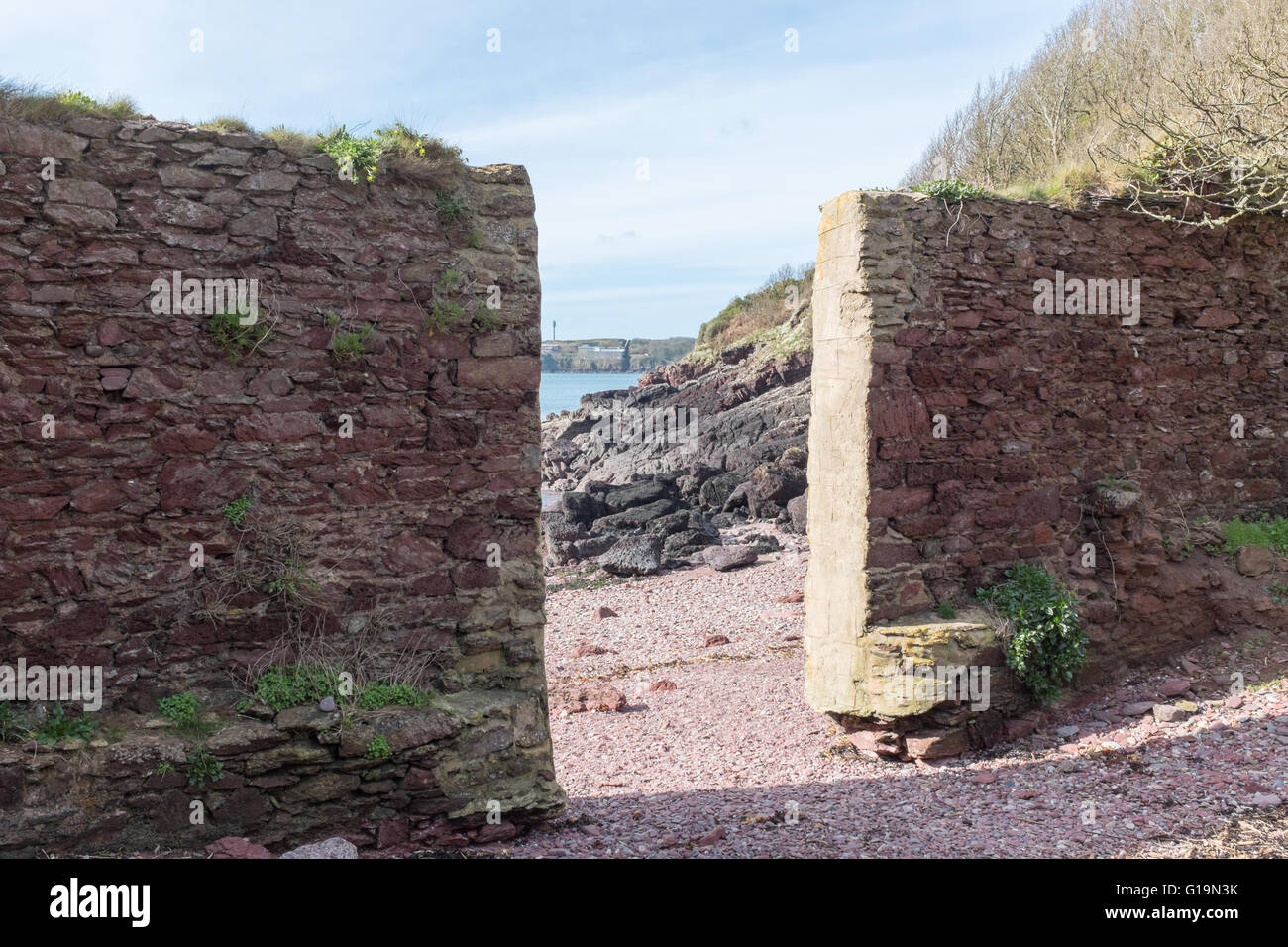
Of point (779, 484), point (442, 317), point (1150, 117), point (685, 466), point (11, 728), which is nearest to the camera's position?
point (11, 728)

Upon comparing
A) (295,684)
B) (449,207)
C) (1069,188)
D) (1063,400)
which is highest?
(1069,188)

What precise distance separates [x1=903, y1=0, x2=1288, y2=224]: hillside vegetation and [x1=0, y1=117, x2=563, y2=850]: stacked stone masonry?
5.14 metres

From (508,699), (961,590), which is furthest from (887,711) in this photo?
(508,699)

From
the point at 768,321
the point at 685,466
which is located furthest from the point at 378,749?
the point at 768,321

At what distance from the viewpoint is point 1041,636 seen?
737 centimetres

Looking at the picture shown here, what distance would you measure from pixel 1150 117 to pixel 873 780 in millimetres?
7428

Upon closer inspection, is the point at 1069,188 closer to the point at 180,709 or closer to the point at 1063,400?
the point at 1063,400

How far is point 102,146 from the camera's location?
4.92 m

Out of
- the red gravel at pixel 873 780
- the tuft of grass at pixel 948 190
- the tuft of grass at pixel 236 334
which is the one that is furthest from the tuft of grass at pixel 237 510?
the tuft of grass at pixel 948 190

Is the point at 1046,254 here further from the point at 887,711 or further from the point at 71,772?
the point at 71,772

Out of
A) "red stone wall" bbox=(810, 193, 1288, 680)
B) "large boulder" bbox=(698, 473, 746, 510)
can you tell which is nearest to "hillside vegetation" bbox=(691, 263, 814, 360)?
"large boulder" bbox=(698, 473, 746, 510)

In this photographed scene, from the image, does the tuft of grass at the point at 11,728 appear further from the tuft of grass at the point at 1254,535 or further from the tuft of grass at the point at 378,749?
the tuft of grass at the point at 1254,535

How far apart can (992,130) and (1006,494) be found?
11.6 m

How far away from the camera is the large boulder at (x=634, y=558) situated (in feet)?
52.2
